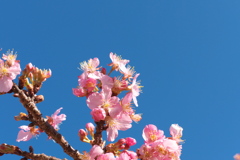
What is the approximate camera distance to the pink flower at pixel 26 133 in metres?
3.67

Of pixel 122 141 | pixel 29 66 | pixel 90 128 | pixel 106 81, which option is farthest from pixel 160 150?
pixel 29 66

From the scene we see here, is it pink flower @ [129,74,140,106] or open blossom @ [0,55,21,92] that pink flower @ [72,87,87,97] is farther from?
open blossom @ [0,55,21,92]

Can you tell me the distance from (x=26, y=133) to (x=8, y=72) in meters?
0.98

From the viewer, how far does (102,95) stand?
3.14m

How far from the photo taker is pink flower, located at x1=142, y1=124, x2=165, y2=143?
3.41 meters

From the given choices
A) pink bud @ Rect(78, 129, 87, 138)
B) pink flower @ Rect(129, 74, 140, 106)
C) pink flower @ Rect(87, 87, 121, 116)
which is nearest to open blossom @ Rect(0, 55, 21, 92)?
pink flower @ Rect(87, 87, 121, 116)

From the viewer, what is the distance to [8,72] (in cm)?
307

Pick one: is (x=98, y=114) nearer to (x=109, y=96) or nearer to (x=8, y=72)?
(x=109, y=96)

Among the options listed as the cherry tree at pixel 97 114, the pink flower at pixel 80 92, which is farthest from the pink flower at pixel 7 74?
the pink flower at pixel 80 92

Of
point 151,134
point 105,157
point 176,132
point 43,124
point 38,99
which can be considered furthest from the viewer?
point 176,132

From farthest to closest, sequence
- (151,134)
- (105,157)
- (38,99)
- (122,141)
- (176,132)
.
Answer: (176,132) → (151,134) → (122,141) → (38,99) → (105,157)

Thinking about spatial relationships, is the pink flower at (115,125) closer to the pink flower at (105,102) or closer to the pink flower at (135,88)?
the pink flower at (105,102)

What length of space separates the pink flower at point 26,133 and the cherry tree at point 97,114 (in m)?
0.40

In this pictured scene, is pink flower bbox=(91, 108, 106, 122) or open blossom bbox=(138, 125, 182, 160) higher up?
pink flower bbox=(91, 108, 106, 122)
